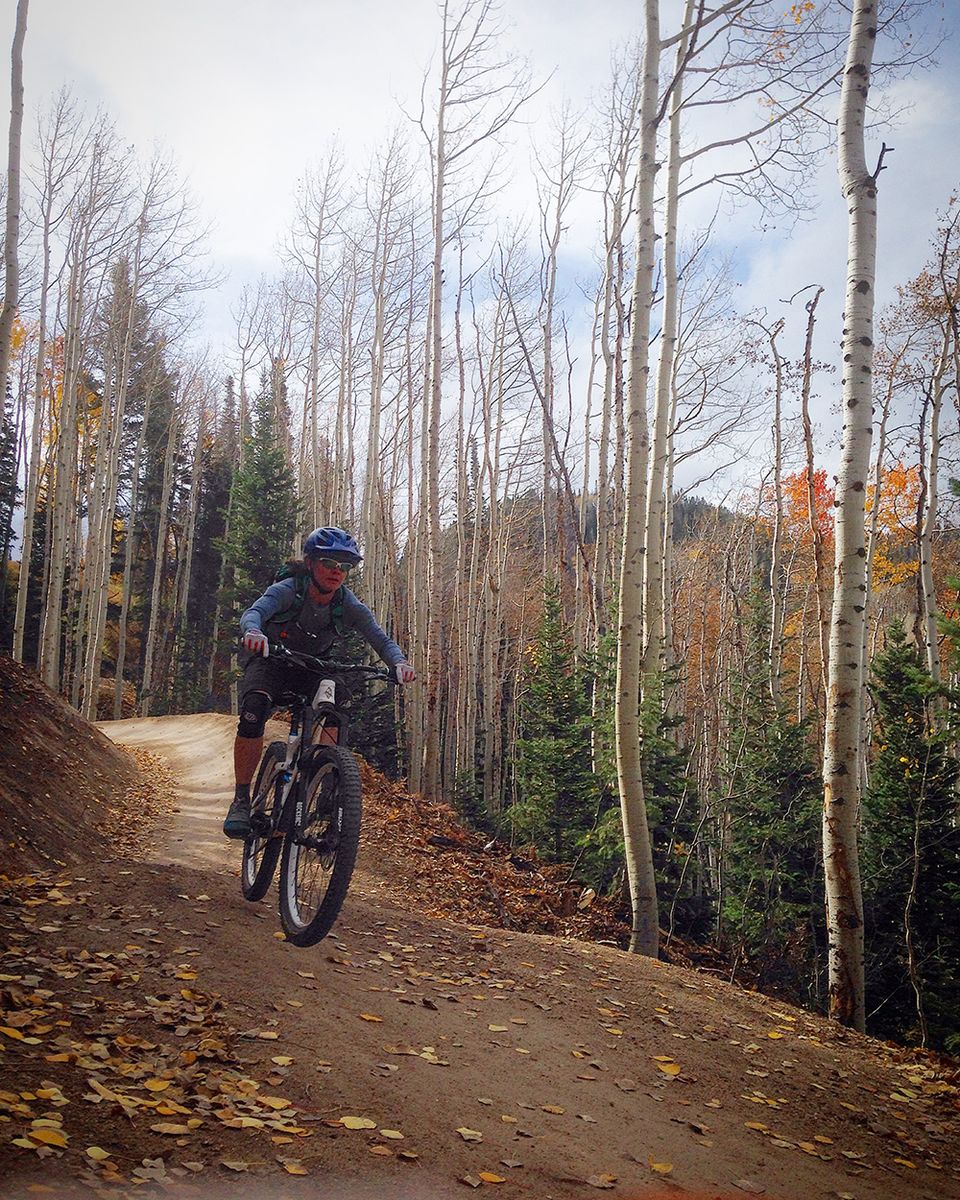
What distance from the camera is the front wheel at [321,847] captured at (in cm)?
440

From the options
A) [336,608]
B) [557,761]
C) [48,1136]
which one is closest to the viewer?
[48,1136]

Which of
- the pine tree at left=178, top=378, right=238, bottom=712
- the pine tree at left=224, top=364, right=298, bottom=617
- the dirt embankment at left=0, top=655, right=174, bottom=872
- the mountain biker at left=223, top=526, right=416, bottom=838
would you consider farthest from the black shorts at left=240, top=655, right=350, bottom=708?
the pine tree at left=178, top=378, right=238, bottom=712

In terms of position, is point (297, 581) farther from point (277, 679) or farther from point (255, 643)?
point (255, 643)

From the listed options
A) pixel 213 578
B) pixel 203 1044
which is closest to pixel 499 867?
pixel 203 1044

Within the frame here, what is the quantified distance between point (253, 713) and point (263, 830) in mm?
763

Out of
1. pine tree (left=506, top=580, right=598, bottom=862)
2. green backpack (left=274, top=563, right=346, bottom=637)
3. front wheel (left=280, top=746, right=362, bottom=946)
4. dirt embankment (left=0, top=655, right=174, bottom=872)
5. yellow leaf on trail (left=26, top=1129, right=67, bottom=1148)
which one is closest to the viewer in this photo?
yellow leaf on trail (left=26, top=1129, right=67, bottom=1148)

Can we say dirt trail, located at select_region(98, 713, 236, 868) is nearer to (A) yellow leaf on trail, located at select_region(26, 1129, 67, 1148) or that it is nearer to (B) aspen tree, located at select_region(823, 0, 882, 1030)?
(A) yellow leaf on trail, located at select_region(26, 1129, 67, 1148)

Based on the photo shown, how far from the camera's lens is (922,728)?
41.0 feet

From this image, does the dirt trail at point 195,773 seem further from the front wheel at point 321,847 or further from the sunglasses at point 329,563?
the sunglasses at point 329,563

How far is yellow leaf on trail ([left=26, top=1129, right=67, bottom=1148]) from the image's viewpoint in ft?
7.89

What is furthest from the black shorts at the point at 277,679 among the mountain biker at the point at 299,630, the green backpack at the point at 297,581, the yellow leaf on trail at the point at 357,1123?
the yellow leaf on trail at the point at 357,1123

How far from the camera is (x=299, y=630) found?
17.3 feet

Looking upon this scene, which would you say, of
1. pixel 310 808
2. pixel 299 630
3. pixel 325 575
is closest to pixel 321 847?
pixel 310 808

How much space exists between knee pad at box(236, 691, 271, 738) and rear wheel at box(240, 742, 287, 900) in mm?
156
